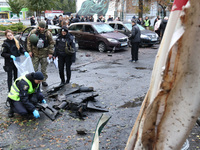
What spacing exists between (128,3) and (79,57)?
59.1 ft

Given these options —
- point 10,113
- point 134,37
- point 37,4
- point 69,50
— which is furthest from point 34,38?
point 37,4

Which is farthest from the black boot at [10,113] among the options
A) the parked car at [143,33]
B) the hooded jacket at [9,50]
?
the parked car at [143,33]

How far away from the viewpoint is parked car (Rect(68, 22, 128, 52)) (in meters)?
13.2

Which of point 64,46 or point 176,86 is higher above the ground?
point 176,86

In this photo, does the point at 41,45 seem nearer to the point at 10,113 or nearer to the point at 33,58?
the point at 33,58

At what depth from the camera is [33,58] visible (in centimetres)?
671

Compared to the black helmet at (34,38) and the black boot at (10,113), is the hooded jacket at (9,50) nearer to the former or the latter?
the black helmet at (34,38)

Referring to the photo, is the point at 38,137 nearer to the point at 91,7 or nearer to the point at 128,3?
the point at 128,3

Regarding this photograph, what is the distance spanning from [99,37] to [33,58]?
7192 mm

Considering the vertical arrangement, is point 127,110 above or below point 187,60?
below

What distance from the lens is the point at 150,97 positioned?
131 centimetres

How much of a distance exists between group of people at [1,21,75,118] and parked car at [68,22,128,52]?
6.64 metres

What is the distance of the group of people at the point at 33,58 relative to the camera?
4707 millimetres

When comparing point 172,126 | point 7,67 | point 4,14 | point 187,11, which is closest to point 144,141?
point 172,126
